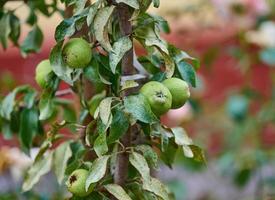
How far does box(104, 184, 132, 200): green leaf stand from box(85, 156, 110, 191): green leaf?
0.04 metres

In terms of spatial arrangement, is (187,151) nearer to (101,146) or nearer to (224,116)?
(101,146)

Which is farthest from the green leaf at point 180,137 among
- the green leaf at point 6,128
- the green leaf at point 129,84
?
the green leaf at point 6,128

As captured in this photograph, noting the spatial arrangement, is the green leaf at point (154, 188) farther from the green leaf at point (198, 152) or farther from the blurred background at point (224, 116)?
the blurred background at point (224, 116)

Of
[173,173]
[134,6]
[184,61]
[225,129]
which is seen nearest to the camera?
[134,6]

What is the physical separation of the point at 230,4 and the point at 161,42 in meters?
1.49

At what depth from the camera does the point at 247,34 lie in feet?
7.13

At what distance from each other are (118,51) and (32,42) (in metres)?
0.37

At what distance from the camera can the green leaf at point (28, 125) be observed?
1.02 meters

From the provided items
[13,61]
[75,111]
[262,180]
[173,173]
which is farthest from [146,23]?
[13,61]

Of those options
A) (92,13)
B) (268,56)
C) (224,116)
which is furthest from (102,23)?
(224,116)

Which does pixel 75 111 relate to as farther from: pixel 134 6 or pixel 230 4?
pixel 230 4

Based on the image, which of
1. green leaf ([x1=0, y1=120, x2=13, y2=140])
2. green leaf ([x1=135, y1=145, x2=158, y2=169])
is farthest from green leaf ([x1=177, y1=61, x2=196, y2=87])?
green leaf ([x1=0, y1=120, x2=13, y2=140])

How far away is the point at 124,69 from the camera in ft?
2.67

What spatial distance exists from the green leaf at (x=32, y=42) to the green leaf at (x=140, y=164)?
0.36m
